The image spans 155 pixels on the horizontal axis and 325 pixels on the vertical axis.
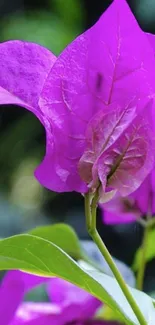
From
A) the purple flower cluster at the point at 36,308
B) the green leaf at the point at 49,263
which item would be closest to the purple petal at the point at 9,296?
the purple flower cluster at the point at 36,308

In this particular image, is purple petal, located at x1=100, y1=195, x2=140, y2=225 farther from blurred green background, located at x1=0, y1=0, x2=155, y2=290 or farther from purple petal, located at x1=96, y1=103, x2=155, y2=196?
blurred green background, located at x1=0, y1=0, x2=155, y2=290

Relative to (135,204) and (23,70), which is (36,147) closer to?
(135,204)

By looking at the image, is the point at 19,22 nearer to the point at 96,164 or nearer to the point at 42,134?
the point at 42,134

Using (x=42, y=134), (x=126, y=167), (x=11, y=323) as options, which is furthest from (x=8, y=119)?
(x=126, y=167)

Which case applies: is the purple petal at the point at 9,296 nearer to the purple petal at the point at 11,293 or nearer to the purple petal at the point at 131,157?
the purple petal at the point at 11,293

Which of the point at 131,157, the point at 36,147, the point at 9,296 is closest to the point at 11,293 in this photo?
the point at 9,296

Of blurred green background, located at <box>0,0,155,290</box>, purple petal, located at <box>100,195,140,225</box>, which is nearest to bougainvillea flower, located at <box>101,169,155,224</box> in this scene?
purple petal, located at <box>100,195,140,225</box>
